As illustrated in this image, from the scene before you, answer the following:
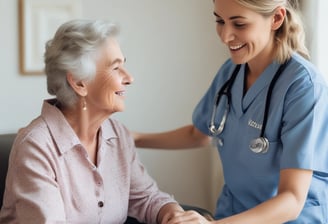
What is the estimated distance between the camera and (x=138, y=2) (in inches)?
90.9

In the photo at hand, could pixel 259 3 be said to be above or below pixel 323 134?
above

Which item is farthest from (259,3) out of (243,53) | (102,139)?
(102,139)

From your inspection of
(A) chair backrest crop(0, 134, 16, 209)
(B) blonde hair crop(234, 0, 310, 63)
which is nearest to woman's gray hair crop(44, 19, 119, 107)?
(A) chair backrest crop(0, 134, 16, 209)

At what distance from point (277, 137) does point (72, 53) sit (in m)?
0.71

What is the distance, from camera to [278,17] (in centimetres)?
167

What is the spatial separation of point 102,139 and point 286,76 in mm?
665

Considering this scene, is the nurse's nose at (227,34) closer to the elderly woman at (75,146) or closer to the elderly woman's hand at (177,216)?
the elderly woman at (75,146)

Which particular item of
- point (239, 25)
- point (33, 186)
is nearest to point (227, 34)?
point (239, 25)

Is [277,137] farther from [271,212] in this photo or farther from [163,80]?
[163,80]

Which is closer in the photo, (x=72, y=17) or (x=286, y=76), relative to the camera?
(x=286, y=76)

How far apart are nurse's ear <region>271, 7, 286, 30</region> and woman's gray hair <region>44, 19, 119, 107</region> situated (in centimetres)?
54

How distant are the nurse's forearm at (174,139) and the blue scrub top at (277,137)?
0.23 m

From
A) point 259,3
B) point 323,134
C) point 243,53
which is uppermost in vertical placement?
point 259,3

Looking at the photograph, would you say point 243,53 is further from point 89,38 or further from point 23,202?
point 23,202
